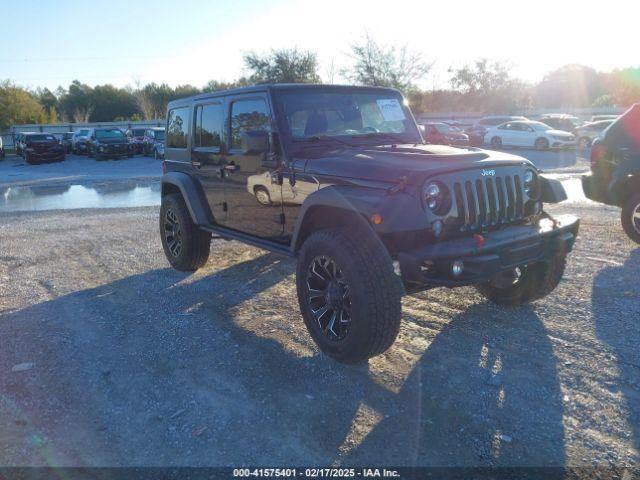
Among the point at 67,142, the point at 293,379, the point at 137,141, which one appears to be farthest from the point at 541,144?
the point at 67,142

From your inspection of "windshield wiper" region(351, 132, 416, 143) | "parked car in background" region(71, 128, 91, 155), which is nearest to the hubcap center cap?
"windshield wiper" region(351, 132, 416, 143)

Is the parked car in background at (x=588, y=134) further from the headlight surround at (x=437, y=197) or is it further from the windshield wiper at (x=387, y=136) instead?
the headlight surround at (x=437, y=197)

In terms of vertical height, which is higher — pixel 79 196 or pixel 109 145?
pixel 109 145

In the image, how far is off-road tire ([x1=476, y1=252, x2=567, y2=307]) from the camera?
4312mm

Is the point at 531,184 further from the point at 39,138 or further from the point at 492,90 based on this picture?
the point at 492,90

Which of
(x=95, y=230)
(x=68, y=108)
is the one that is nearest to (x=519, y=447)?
(x=95, y=230)

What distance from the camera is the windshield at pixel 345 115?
14.5ft

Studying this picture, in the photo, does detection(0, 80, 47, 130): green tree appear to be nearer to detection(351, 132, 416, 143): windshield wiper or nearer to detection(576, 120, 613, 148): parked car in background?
detection(576, 120, 613, 148): parked car in background

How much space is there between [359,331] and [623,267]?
3.92 meters

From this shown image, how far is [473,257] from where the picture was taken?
129 inches

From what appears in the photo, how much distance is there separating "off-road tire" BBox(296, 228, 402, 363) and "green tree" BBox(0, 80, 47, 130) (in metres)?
50.7

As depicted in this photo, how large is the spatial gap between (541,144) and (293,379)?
24.3m

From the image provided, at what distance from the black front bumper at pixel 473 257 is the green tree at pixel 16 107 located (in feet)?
168

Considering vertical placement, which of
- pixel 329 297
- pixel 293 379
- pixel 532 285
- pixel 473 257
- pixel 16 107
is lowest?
pixel 293 379
